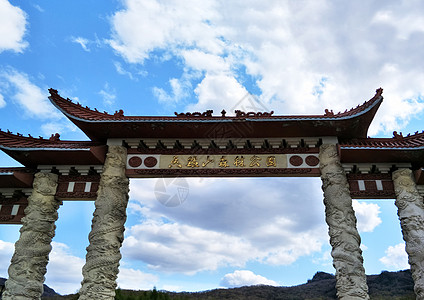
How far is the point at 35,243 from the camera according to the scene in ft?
25.0

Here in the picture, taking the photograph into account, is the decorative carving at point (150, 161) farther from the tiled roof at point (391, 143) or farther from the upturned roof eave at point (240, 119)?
the tiled roof at point (391, 143)

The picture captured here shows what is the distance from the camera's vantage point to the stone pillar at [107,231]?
271 inches

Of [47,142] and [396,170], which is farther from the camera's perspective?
[47,142]

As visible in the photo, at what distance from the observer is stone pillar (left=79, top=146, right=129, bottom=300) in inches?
271

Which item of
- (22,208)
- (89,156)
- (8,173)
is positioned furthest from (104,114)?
(22,208)

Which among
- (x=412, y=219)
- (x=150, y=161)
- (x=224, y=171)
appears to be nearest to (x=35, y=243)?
(x=150, y=161)

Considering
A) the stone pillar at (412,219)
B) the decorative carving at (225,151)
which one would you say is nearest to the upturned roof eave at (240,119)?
the decorative carving at (225,151)

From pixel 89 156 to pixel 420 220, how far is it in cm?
827

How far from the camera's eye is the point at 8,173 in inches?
324

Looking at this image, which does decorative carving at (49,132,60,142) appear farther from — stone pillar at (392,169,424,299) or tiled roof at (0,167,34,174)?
stone pillar at (392,169,424,299)

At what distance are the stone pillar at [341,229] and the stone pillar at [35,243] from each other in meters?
7.05

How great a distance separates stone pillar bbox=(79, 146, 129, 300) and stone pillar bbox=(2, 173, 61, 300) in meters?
1.38

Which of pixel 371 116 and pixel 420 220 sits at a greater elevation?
pixel 371 116

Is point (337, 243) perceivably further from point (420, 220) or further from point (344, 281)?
point (420, 220)
